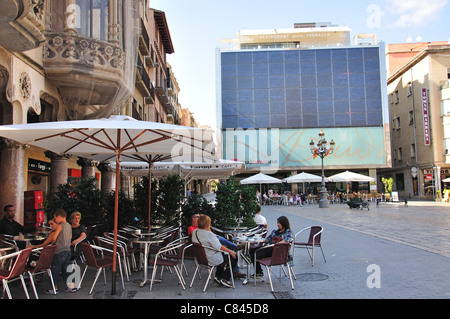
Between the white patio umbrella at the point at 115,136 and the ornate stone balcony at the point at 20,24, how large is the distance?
2.63 metres

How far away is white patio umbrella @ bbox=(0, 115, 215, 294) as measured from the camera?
18.9 ft

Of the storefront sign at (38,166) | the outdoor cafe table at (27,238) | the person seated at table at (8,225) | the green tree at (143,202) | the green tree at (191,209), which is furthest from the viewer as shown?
the storefront sign at (38,166)

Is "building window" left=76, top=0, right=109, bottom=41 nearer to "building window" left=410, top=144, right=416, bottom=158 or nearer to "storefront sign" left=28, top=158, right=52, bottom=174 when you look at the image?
"storefront sign" left=28, top=158, right=52, bottom=174

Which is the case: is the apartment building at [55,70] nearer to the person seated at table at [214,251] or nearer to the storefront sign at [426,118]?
the person seated at table at [214,251]

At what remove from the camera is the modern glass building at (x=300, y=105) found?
4653cm

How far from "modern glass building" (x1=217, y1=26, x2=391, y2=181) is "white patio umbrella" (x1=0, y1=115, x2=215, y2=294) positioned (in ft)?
128

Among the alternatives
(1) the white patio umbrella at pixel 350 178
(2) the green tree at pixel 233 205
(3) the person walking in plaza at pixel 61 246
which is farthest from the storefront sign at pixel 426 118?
(3) the person walking in plaza at pixel 61 246

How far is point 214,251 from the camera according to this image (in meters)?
6.52

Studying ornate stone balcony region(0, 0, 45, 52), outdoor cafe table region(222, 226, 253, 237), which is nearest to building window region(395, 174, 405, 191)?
outdoor cafe table region(222, 226, 253, 237)

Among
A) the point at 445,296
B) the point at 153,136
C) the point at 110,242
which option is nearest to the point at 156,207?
the point at 110,242

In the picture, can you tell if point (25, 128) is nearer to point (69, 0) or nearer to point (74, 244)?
point (74, 244)

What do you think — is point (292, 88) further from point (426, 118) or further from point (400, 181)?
point (400, 181)
